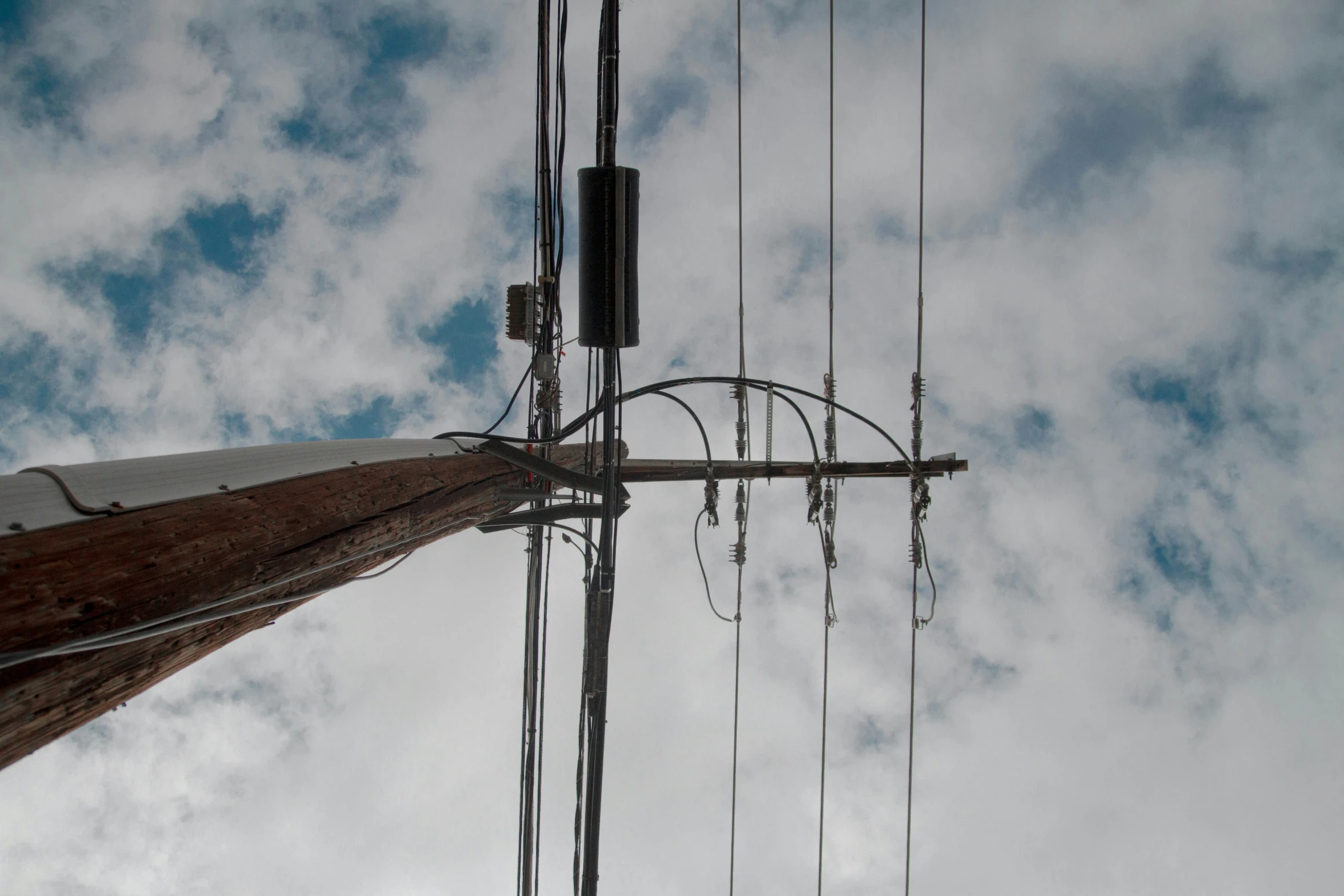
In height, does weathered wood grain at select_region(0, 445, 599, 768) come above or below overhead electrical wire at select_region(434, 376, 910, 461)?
below

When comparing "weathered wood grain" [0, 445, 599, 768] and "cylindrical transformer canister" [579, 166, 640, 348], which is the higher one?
"cylindrical transformer canister" [579, 166, 640, 348]

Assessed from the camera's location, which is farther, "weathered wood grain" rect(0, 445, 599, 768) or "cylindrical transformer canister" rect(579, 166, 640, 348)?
"cylindrical transformer canister" rect(579, 166, 640, 348)

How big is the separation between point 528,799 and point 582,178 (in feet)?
19.1

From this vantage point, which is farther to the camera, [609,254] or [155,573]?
[609,254]

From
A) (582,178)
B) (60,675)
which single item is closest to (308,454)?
(60,675)

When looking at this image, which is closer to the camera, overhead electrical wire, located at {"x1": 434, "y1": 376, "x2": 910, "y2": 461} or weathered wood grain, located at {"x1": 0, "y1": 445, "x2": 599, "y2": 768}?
weathered wood grain, located at {"x1": 0, "y1": 445, "x2": 599, "y2": 768}

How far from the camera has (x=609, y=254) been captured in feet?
10.8

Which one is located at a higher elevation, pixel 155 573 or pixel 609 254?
pixel 609 254

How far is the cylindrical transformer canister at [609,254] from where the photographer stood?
3.27 metres

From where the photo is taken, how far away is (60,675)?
1.66 meters

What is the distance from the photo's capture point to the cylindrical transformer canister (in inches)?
129

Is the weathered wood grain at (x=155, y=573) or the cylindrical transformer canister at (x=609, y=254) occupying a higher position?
the cylindrical transformer canister at (x=609, y=254)

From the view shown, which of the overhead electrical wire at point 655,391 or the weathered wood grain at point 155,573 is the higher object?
the overhead electrical wire at point 655,391

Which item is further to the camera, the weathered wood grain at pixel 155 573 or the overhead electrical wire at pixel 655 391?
the overhead electrical wire at pixel 655 391
